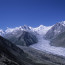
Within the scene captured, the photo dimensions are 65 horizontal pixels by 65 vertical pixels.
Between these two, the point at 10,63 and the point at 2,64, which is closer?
the point at 2,64
